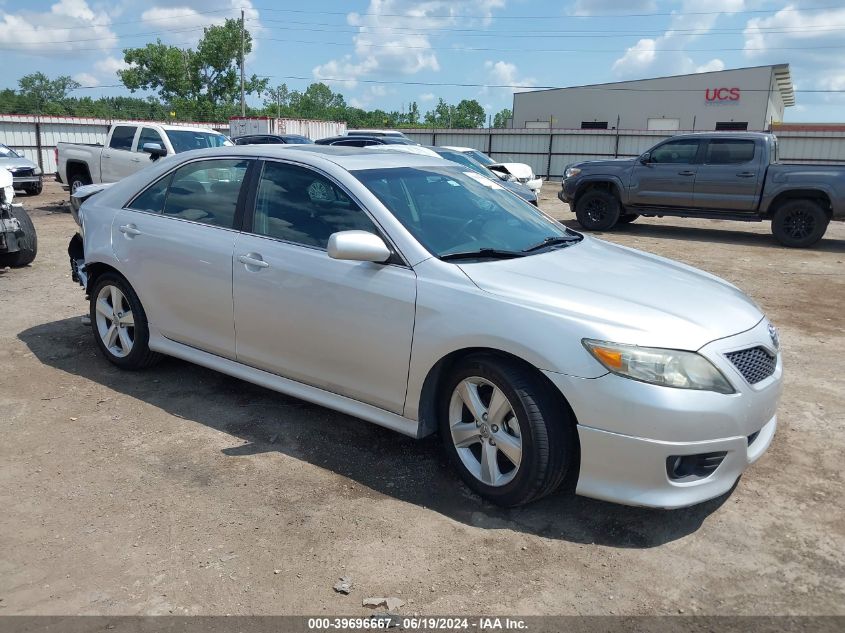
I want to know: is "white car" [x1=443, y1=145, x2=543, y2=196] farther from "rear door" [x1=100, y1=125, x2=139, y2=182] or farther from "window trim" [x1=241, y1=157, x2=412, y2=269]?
"window trim" [x1=241, y1=157, x2=412, y2=269]

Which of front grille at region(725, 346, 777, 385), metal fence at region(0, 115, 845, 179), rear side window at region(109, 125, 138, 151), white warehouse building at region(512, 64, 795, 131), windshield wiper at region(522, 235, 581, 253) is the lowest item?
front grille at region(725, 346, 777, 385)

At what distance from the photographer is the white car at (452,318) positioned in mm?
3035

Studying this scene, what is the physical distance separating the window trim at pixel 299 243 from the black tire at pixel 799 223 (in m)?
11.3

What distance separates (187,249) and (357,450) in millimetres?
1723

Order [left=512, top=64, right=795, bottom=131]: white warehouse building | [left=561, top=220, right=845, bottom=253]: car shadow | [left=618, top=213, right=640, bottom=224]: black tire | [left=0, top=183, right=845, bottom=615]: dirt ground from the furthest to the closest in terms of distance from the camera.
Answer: [left=512, top=64, right=795, bottom=131]: white warehouse building < [left=618, top=213, right=640, bottom=224]: black tire < [left=561, top=220, right=845, bottom=253]: car shadow < [left=0, top=183, right=845, bottom=615]: dirt ground

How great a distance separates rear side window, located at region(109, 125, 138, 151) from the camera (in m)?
14.5

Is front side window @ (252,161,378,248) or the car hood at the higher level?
front side window @ (252,161,378,248)

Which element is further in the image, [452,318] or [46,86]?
[46,86]

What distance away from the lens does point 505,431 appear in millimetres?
3336

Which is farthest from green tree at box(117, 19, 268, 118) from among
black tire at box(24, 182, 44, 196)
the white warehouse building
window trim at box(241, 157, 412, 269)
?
window trim at box(241, 157, 412, 269)

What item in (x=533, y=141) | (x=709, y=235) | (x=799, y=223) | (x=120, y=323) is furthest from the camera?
(x=533, y=141)

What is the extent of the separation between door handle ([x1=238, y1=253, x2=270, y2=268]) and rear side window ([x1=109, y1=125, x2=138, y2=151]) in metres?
11.8

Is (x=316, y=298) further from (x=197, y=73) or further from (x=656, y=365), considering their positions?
(x=197, y=73)

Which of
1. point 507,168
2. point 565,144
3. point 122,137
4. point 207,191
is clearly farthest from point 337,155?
point 565,144
